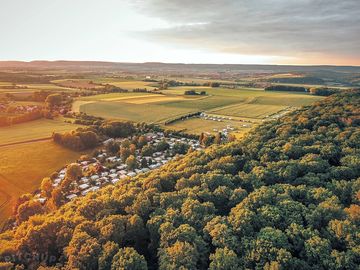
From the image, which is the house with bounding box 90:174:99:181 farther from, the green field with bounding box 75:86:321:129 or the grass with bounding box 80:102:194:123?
the grass with bounding box 80:102:194:123

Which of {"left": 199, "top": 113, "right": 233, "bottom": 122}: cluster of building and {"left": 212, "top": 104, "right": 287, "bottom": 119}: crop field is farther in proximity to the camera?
{"left": 212, "top": 104, "right": 287, "bottom": 119}: crop field

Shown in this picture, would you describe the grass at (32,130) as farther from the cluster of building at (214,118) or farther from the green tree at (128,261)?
the green tree at (128,261)

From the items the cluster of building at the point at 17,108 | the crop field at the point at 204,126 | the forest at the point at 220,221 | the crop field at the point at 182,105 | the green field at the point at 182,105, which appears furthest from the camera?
the green field at the point at 182,105

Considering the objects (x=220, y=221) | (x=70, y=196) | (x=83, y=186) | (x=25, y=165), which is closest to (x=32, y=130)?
(x=25, y=165)

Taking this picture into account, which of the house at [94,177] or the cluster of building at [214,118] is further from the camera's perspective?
the cluster of building at [214,118]

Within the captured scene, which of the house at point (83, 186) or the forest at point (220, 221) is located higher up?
the forest at point (220, 221)

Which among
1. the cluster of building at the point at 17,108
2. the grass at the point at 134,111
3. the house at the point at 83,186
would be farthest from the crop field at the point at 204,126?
the cluster of building at the point at 17,108

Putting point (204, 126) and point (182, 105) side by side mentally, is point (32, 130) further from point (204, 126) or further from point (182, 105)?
point (182, 105)

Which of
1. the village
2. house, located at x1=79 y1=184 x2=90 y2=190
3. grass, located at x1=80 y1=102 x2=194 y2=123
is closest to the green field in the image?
grass, located at x1=80 y1=102 x2=194 y2=123
